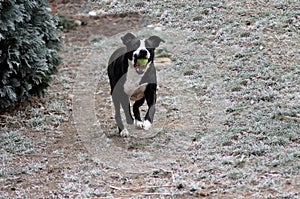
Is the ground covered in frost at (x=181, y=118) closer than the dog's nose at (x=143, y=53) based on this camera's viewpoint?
Yes

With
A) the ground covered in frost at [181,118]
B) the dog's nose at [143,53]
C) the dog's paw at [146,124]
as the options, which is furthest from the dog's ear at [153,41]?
the ground covered in frost at [181,118]

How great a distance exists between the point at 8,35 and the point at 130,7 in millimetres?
4375

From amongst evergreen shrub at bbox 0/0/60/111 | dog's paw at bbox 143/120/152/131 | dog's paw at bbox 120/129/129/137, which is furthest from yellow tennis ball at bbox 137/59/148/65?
evergreen shrub at bbox 0/0/60/111

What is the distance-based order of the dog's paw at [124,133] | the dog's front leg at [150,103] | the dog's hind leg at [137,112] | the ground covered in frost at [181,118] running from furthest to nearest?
the dog's hind leg at [137,112], the dog's paw at [124,133], the dog's front leg at [150,103], the ground covered in frost at [181,118]

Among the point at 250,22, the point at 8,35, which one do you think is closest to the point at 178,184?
the point at 8,35

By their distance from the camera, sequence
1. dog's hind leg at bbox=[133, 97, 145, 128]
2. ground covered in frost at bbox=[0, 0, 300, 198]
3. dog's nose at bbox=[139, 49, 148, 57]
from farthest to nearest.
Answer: dog's hind leg at bbox=[133, 97, 145, 128]
dog's nose at bbox=[139, 49, 148, 57]
ground covered in frost at bbox=[0, 0, 300, 198]

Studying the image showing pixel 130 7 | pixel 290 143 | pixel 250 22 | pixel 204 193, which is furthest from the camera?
pixel 130 7

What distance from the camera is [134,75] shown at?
18.5ft

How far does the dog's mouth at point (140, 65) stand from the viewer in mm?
5523

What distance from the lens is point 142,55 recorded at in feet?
17.9

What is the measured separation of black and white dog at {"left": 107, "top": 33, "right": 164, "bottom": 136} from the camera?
219 inches

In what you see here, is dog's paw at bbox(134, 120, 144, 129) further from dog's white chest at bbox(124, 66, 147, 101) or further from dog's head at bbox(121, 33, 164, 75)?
dog's head at bbox(121, 33, 164, 75)

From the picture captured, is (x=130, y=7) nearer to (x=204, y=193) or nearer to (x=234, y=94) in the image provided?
(x=234, y=94)

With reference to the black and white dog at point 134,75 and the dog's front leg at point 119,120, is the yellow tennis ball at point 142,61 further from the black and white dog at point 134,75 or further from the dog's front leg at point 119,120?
the dog's front leg at point 119,120
